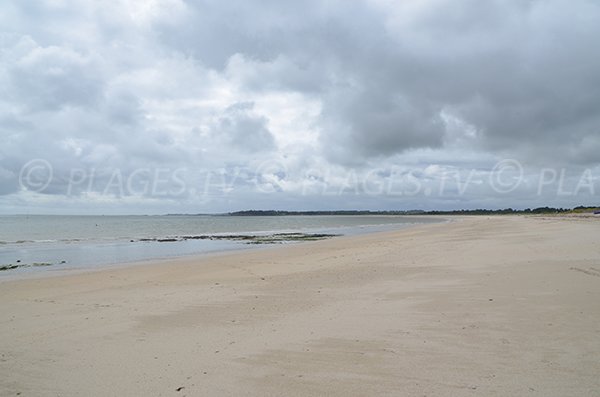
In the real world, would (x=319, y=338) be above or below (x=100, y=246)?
above

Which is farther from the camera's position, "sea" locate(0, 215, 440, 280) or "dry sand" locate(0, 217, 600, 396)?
"sea" locate(0, 215, 440, 280)

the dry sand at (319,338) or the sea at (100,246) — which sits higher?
the dry sand at (319,338)

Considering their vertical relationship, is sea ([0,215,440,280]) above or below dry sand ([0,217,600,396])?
below

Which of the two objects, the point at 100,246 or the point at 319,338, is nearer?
the point at 319,338

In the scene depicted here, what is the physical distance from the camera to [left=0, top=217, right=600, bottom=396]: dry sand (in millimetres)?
5050

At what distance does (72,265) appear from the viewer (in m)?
23.1

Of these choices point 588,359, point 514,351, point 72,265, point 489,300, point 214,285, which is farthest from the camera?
point 72,265

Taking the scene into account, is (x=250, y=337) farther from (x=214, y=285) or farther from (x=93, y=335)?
(x=214, y=285)

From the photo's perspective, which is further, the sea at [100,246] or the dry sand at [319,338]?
the sea at [100,246]

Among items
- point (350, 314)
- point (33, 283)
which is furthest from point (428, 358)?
point (33, 283)

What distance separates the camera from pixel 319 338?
677 centimetres

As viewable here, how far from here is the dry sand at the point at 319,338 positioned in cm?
505

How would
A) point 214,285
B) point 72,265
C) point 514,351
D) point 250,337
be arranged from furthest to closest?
point 72,265
point 214,285
point 250,337
point 514,351

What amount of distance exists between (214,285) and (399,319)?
7.45 meters
